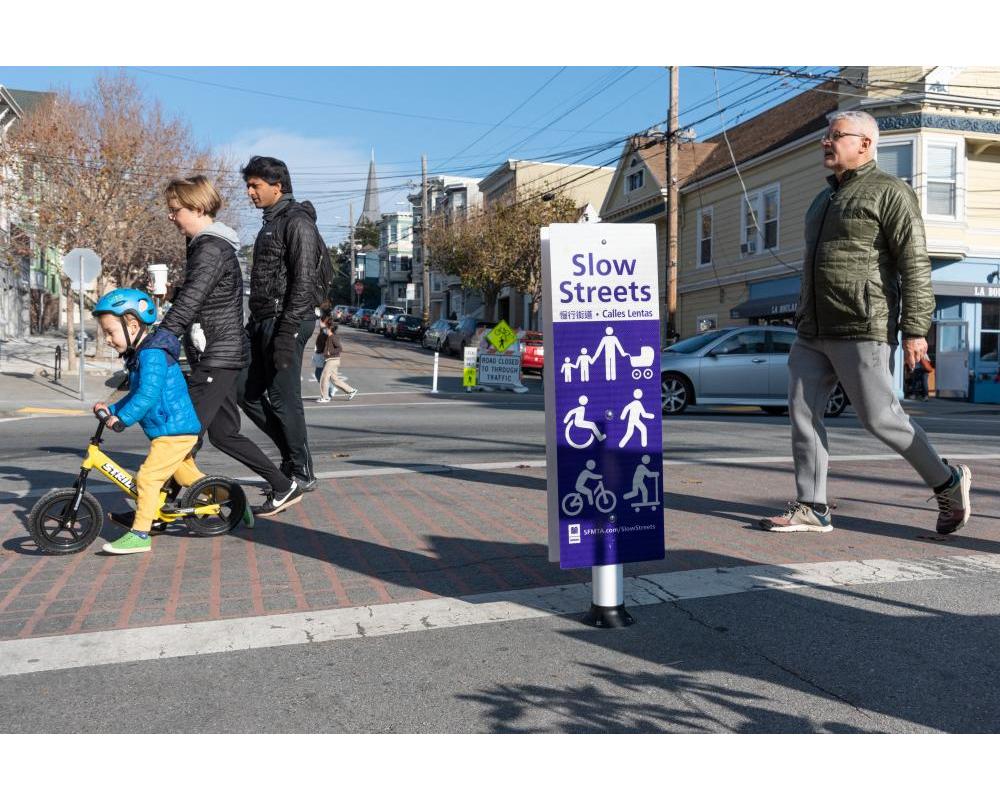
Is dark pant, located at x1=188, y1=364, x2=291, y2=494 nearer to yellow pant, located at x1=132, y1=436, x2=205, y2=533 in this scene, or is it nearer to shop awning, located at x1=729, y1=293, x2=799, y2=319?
yellow pant, located at x1=132, y1=436, x2=205, y2=533

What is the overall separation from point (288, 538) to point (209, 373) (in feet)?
3.42

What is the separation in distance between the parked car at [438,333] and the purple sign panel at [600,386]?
34.4 meters

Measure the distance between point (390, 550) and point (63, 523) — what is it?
1716mm

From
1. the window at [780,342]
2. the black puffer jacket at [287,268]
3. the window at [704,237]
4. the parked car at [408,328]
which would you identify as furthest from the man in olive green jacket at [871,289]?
the parked car at [408,328]

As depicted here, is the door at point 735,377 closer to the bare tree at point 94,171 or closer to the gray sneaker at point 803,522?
the gray sneaker at point 803,522

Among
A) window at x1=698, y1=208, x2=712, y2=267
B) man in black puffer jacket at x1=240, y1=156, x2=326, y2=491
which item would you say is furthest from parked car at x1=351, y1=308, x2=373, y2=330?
man in black puffer jacket at x1=240, y1=156, x2=326, y2=491

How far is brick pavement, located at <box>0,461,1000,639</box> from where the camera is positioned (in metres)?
3.98

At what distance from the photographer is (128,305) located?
4891 millimetres

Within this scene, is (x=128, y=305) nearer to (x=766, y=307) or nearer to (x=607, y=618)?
(x=607, y=618)

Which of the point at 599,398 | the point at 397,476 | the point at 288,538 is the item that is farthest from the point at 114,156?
the point at 599,398

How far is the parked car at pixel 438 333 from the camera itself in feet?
129

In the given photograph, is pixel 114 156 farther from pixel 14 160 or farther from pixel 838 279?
pixel 838 279

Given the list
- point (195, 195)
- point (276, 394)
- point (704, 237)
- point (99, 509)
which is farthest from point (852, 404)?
point (704, 237)

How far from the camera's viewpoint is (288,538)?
518cm
